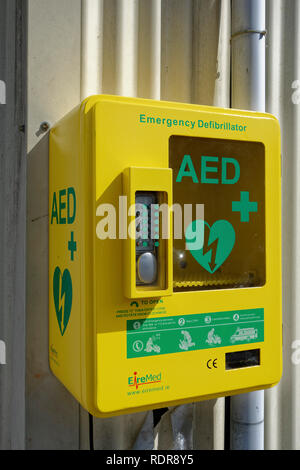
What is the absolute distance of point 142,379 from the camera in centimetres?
103

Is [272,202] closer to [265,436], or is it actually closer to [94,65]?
[94,65]

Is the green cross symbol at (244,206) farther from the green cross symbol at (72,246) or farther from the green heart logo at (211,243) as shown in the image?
the green cross symbol at (72,246)

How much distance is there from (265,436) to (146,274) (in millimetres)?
997

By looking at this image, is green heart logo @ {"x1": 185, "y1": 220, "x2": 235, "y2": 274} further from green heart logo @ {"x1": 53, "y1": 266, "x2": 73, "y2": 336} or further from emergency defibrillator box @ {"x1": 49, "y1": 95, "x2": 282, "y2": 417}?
green heart logo @ {"x1": 53, "y1": 266, "x2": 73, "y2": 336}

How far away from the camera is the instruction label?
1034 mm

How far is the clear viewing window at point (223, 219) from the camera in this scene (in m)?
1.23

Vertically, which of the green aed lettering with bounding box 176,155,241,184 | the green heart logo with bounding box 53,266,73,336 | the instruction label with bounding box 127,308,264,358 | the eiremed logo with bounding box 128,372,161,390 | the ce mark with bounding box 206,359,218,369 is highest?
the green aed lettering with bounding box 176,155,241,184

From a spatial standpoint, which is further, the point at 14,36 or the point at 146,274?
the point at 14,36

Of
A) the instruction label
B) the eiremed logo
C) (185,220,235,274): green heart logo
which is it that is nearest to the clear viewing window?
(185,220,235,274): green heart logo

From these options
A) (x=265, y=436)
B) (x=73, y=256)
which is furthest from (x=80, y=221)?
(x=265, y=436)

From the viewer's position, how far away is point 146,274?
102 centimetres

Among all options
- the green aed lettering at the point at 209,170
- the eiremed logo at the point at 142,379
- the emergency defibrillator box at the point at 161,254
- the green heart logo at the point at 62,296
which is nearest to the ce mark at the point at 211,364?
the emergency defibrillator box at the point at 161,254

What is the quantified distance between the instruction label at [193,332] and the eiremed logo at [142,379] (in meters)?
0.05
